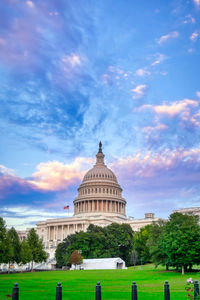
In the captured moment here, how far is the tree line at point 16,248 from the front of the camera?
7006cm

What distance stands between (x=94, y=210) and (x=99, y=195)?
A: 7.06 m

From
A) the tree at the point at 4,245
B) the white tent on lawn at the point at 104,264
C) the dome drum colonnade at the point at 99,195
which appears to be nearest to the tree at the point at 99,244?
the white tent on lawn at the point at 104,264

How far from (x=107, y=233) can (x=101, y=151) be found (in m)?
91.6

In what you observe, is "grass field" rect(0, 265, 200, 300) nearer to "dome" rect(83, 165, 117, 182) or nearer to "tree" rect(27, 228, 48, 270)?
"tree" rect(27, 228, 48, 270)

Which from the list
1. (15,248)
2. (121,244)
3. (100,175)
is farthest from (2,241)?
(100,175)

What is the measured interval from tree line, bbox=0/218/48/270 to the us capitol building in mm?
54373

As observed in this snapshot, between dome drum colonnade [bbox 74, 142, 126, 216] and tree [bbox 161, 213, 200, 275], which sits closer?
tree [bbox 161, 213, 200, 275]

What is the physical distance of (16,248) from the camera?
259ft

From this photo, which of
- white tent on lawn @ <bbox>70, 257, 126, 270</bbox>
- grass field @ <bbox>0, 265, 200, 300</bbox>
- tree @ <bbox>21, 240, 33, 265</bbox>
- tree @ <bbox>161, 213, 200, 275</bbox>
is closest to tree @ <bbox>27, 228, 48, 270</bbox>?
tree @ <bbox>21, 240, 33, 265</bbox>

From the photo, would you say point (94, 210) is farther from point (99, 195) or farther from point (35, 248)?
point (35, 248)

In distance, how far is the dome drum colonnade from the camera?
160 metres

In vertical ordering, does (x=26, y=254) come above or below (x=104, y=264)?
above

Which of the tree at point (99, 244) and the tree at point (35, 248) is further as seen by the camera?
the tree at point (99, 244)

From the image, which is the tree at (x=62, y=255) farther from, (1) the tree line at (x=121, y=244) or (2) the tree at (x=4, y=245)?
(2) the tree at (x=4, y=245)
